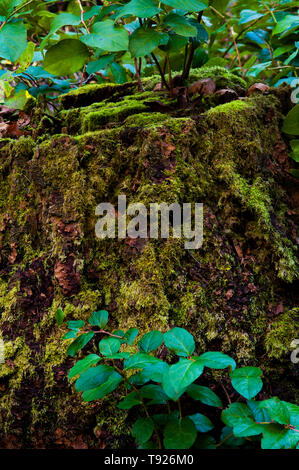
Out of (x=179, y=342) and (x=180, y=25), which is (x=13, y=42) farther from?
(x=179, y=342)

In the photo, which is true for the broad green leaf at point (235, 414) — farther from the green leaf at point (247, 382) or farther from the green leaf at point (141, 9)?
the green leaf at point (141, 9)

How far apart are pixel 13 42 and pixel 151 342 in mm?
1273

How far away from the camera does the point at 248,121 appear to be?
5.10 ft

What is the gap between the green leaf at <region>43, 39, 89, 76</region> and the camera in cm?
156

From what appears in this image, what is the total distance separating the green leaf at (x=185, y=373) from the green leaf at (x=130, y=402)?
230mm

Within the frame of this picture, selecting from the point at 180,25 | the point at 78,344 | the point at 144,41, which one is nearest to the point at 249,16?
the point at 180,25

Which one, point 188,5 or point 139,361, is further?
point 188,5

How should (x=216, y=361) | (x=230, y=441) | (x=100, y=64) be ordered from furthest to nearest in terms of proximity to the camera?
(x=100, y=64)
(x=230, y=441)
(x=216, y=361)

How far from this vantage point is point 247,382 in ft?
2.98

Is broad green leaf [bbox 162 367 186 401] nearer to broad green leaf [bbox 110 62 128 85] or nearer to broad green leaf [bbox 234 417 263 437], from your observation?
broad green leaf [bbox 234 417 263 437]

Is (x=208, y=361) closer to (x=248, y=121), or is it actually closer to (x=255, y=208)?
(x=255, y=208)

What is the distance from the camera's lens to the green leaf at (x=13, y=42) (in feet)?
4.30

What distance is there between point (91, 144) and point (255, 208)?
30.8 inches
